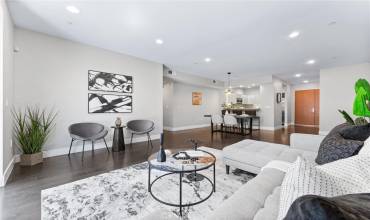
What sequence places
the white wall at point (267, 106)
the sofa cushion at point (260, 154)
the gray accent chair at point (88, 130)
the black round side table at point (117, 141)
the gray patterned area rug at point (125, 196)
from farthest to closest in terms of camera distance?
the white wall at point (267, 106)
the black round side table at point (117, 141)
the gray accent chair at point (88, 130)
the sofa cushion at point (260, 154)
the gray patterned area rug at point (125, 196)

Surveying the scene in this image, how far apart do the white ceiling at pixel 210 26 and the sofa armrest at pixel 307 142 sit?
2.02m

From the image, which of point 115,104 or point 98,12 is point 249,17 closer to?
point 98,12

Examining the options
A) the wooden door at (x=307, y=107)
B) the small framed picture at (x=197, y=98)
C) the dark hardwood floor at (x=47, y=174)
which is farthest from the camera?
the wooden door at (x=307, y=107)

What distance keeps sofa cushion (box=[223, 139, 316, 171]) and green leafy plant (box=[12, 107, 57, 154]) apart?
3.53 m

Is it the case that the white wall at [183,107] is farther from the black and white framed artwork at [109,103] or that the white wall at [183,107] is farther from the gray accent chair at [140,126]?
the black and white framed artwork at [109,103]

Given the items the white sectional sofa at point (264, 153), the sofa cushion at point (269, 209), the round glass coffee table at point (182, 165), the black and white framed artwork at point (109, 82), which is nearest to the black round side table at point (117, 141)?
the black and white framed artwork at point (109, 82)

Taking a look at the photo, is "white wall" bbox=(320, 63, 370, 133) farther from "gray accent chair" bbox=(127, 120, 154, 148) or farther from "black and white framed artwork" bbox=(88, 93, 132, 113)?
"black and white framed artwork" bbox=(88, 93, 132, 113)

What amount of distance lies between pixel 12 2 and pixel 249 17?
3759mm

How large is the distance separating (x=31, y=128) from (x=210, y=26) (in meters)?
3.99

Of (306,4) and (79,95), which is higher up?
(306,4)

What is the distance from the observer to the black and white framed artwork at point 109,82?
4043mm

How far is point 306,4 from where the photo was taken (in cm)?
235

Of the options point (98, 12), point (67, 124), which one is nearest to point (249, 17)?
point (98, 12)

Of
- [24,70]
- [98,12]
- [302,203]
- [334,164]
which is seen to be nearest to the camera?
[302,203]
